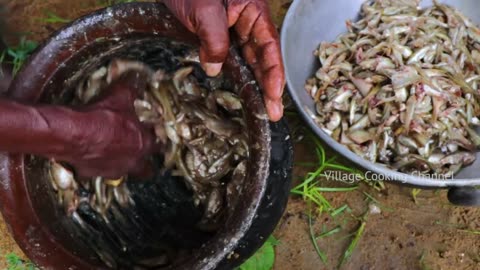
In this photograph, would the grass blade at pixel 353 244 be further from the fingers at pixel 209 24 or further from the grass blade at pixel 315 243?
the fingers at pixel 209 24

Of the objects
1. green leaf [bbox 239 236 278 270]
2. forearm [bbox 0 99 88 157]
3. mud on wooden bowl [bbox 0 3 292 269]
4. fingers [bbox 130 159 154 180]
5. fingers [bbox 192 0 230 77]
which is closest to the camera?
forearm [bbox 0 99 88 157]

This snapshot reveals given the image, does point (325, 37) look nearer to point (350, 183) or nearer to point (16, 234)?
point (350, 183)

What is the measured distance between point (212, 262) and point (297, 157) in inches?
34.2

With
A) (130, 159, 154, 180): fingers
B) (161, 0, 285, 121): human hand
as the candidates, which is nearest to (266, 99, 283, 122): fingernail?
(161, 0, 285, 121): human hand

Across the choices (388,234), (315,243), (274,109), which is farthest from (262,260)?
(274,109)

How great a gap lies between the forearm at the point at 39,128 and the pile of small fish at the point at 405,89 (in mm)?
920

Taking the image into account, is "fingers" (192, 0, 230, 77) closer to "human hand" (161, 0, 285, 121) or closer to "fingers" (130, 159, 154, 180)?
"human hand" (161, 0, 285, 121)

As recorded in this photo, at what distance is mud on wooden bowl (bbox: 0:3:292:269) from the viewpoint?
5.08 feet

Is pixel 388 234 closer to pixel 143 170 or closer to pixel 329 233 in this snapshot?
pixel 329 233

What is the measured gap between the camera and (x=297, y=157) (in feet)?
7.54

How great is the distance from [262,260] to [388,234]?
0.47 meters

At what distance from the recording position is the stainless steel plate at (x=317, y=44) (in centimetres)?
182

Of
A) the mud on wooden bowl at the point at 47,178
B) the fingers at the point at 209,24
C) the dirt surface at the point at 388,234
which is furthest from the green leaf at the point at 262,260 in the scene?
the fingers at the point at 209,24

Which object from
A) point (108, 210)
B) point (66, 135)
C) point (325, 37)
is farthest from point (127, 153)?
point (325, 37)
